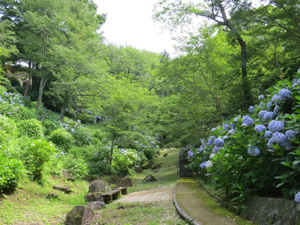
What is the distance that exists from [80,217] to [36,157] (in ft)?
10.4

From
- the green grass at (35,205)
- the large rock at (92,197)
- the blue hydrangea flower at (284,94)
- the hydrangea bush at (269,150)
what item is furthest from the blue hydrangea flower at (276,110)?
the large rock at (92,197)

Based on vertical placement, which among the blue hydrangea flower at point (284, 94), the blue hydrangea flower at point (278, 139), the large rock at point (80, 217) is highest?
the blue hydrangea flower at point (284, 94)

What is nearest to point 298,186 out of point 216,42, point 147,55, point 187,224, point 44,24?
point 187,224

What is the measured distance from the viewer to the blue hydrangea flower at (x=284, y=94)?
340 centimetres

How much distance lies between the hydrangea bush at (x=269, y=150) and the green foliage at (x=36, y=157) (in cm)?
564

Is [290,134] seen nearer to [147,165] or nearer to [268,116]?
[268,116]

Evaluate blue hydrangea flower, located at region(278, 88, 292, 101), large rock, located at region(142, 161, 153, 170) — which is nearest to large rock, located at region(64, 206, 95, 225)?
blue hydrangea flower, located at region(278, 88, 292, 101)

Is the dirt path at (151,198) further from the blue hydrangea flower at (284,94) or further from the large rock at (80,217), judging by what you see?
the blue hydrangea flower at (284,94)

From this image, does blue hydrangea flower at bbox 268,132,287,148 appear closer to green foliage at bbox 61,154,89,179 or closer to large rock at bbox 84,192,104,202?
large rock at bbox 84,192,104,202

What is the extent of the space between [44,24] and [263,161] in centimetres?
1577

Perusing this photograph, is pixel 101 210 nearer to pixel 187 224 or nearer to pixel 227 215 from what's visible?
pixel 187 224

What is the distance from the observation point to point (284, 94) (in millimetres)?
3428

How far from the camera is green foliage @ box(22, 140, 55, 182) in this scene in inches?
276

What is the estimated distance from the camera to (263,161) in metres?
3.58
